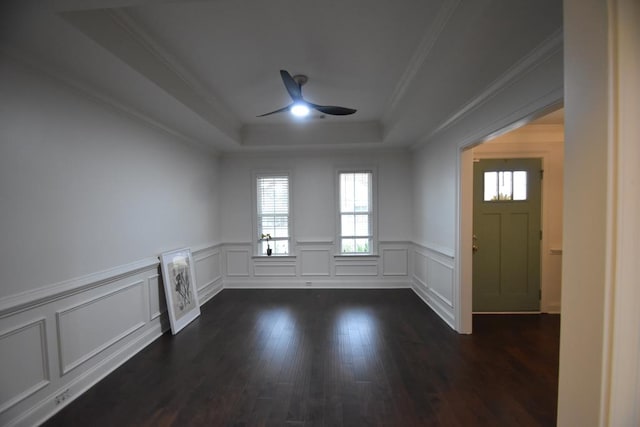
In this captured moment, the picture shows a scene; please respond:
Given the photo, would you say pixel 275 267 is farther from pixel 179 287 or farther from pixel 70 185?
pixel 70 185

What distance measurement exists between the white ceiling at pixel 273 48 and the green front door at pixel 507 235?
3.93 feet

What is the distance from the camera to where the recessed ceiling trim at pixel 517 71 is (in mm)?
1693

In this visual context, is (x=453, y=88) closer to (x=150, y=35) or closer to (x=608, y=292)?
(x=608, y=292)

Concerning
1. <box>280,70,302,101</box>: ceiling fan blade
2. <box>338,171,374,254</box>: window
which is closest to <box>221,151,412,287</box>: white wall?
<box>338,171,374,254</box>: window

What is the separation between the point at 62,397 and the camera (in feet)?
6.63

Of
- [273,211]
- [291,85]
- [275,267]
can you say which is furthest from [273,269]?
[291,85]

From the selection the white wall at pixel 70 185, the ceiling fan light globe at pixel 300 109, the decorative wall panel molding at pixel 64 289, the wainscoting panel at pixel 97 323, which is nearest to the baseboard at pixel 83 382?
the wainscoting panel at pixel 97 323

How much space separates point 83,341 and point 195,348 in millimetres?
997

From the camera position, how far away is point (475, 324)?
335 cm

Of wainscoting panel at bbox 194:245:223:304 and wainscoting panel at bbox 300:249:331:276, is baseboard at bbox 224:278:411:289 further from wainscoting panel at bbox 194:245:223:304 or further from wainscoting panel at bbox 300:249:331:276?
wainscoting panel at bbox 194:245:223:304

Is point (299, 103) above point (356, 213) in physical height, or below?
above

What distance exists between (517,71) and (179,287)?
4.24 m

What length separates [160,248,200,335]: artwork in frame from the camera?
10.5 ft

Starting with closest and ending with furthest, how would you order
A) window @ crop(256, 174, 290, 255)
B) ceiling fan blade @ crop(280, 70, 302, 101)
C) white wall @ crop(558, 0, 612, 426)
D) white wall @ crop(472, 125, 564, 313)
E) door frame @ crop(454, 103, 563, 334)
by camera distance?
white wall @ crop(558, 0, 612, 426) → ceiling fan blade @ crop(280, 70, 302, 101) → door frame @ crop(454, 103, 563, 334) → white wall @ crop(472, 125, 564, 313) → window @ crop(256, 174, 290, 255)
